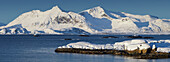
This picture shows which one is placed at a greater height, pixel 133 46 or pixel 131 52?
pixel 133 46

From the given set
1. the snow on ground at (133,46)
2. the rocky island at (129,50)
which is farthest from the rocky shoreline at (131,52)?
the snow on ground at (133,46)

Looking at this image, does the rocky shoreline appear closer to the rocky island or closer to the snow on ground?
the rocky island

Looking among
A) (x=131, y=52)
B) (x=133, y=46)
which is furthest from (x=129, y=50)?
(x=133, y=46)

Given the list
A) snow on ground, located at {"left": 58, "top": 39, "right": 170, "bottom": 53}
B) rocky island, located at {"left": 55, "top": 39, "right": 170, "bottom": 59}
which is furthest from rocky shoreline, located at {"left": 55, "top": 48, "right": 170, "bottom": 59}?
snow on ground, located at {"left": 58, "top": 39, "right": 170, "bottom": 53}

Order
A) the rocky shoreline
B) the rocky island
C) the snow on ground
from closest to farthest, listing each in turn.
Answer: the rocky shoreline, the rocky island, the snow on ground

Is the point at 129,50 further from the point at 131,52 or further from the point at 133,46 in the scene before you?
the point at 133,46


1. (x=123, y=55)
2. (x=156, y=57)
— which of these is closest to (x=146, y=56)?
(x=156, y=57)

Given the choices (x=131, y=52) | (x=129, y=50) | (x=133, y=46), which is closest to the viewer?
(x=131, y=52)

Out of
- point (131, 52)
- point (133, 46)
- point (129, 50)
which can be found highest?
point (133, 46)

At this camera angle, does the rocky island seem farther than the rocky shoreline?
Yes

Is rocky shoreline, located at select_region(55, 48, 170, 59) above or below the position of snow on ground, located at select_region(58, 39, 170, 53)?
below

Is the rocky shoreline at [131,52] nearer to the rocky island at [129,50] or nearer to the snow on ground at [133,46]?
the rocky island at [129,50]

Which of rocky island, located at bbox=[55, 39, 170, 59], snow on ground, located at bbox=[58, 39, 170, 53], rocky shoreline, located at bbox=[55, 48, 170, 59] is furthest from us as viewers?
snow on ground, located at bbox=[58, 39, 170, 53]

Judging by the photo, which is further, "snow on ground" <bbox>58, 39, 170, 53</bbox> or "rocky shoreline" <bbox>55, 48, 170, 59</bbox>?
"snow on ground" <bbox>58, 39, 170, 53</bbox>
